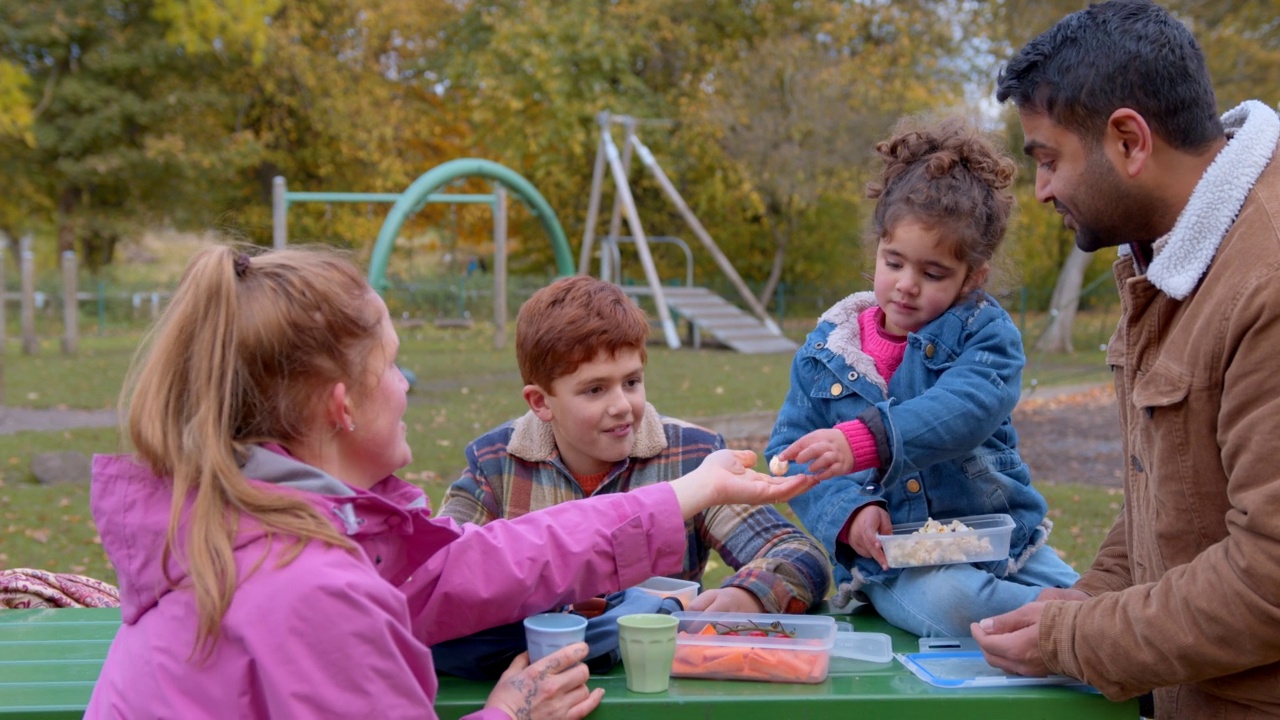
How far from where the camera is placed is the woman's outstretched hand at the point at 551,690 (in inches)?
80.8

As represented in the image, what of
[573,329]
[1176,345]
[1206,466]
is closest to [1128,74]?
[1176,345]

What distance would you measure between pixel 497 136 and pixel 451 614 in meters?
25.1

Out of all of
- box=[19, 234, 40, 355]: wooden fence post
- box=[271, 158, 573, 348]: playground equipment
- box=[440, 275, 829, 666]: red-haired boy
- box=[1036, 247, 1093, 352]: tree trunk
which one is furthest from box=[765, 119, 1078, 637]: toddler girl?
box=[1036, 247, 1093, 352]: tree trunk

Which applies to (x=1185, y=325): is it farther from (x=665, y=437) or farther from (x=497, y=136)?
(x=497, y=136)

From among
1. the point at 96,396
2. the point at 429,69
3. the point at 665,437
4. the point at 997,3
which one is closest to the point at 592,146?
the point at 429,69

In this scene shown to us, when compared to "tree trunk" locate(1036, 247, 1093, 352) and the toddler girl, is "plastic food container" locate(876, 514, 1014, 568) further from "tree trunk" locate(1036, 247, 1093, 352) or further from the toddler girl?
"tree trunk" locate(1036, 247, 1093, 352)

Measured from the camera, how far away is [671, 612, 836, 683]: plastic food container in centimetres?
222

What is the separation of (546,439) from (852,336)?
0.83 meters

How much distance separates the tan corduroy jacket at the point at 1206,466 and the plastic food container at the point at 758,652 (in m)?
0.42

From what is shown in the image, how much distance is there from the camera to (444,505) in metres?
2.95

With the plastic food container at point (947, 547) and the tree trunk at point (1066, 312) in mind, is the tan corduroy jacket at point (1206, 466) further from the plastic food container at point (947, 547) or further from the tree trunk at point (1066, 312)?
the tree trunk at point (1066, 312)

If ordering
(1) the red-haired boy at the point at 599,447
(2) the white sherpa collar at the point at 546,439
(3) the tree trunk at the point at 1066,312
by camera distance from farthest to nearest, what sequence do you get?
(3) the tree trunk at the point at 1066,312 < (2) the white sherpa collar at the point at 546,439 < (1) the red-haired boy at the point at 599,447

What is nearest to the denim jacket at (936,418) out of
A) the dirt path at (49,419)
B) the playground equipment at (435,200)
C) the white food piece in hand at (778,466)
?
the white food piece in hand at (778,466)

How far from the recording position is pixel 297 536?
5.76 feet
